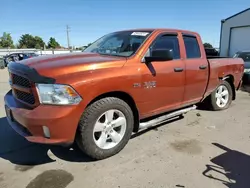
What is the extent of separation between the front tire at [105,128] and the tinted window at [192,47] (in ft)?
6.22

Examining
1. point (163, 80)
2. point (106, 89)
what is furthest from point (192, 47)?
point (106, 89)

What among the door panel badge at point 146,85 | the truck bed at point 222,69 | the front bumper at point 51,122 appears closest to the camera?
the front bumper at point 51,122

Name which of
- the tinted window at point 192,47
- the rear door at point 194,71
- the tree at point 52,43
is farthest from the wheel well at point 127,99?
the tree at point 52,43

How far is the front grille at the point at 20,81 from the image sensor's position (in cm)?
303

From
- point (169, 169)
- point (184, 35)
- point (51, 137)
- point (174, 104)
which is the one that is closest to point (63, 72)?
point (51, 137)

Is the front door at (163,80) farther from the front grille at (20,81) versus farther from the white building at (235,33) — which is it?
the white building at (235,33)

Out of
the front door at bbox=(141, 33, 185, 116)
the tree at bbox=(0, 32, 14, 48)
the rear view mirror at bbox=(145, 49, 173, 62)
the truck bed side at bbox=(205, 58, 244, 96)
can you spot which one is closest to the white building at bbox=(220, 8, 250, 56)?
the truck bed side at bbox=(205, 58, 244, 96)

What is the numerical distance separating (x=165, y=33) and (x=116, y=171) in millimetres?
2491

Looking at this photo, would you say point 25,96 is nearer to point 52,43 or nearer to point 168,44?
point 168,44

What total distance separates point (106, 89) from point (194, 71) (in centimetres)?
211

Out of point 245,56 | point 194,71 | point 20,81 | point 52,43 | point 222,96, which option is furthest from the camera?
point 52,43

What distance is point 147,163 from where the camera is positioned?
10.7 feet

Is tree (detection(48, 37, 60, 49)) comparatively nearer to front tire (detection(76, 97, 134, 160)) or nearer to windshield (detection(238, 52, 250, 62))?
windshield (detection(238, 52, 250, 62))

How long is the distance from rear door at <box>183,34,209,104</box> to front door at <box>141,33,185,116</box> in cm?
19
